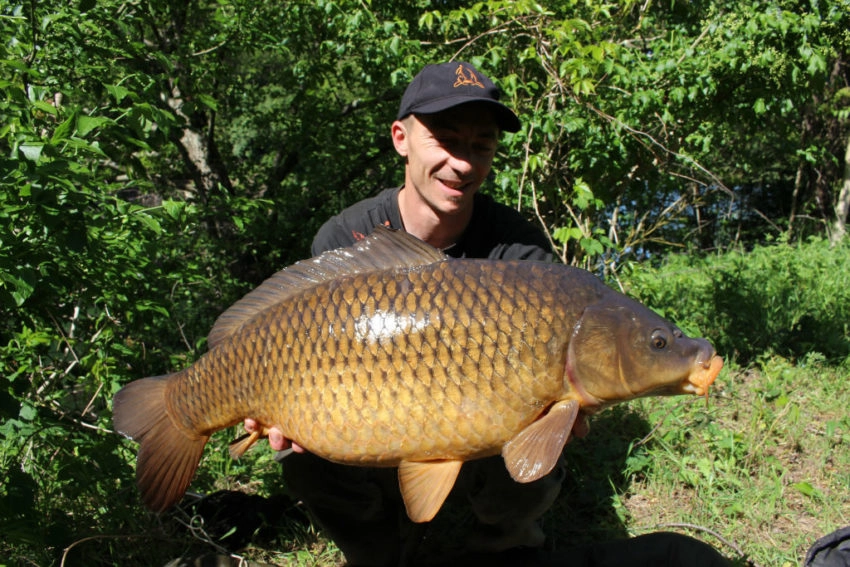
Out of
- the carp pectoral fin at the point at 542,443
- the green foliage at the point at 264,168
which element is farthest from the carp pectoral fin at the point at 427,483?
the green foliage at the point at 264,168

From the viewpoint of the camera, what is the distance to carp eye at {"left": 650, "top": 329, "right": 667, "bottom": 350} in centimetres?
124

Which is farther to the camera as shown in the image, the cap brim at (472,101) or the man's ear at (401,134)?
the man's ear at (401,134)

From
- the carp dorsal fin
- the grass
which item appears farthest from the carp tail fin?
the grass

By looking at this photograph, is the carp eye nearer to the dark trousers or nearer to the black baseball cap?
the dark trousers

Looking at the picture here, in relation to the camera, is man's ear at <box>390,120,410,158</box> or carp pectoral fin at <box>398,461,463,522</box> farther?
man's ear at <box>390,120,410,158</box>

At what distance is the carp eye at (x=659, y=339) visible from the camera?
124cm

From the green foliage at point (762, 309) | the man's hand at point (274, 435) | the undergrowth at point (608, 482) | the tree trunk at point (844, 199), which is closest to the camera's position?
the man's hand at point (274, 435)

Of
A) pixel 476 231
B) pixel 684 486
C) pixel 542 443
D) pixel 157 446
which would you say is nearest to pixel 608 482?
pixel 684 486

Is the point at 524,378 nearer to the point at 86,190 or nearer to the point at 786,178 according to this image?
the point at 86,190

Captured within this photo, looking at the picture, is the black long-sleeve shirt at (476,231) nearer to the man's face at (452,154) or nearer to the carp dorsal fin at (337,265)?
the man's face at (452,154)

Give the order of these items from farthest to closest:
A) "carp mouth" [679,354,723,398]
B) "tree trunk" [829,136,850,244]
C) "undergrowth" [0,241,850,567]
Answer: "tree trunk" [829,136,850,244] < "undergrowth" [0,241,850,567] < "carp mouth" [679,354,723,398]

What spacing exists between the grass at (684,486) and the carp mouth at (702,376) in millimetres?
862

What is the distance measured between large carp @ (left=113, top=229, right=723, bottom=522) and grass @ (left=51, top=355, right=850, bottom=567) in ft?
2.37

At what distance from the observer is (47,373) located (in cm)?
233
